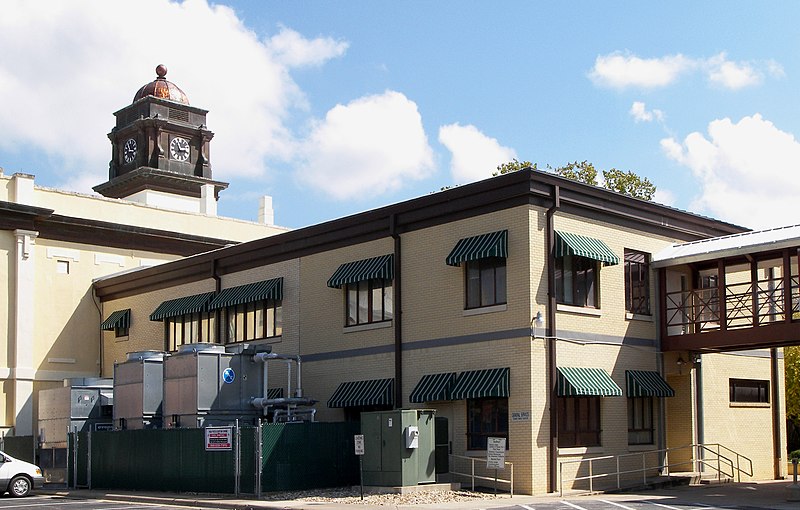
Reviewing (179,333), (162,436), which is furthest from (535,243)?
(179,333)

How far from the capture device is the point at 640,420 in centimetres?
2983

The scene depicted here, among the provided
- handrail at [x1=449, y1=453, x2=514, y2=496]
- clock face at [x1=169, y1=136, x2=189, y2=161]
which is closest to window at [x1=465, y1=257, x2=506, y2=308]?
handrail at [x1=449, y1=453, x2=514, y2=496]

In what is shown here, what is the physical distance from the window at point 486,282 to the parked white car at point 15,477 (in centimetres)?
1423

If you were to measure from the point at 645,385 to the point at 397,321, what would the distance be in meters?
7.09

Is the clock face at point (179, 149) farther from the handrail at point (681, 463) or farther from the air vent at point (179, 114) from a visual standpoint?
the handrail at point (681, 463)

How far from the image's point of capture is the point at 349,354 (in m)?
32.2

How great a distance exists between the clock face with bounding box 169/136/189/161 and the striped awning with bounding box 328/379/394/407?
129ft

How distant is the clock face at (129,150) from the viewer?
225 ft

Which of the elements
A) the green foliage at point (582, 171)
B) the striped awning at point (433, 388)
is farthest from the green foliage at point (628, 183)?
the striped awning at point (433, 388)

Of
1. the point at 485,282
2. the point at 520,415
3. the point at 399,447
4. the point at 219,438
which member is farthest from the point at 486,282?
the point at 219,438

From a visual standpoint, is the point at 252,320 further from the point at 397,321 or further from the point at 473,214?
the point at 473,214

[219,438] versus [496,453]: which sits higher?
[219,438]

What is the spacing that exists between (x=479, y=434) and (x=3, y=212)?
23385 millimetres

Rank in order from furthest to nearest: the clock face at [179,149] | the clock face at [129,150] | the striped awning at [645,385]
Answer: the clock face at [129,150], the clock face at [179,149], the striped awning at [645,385]
